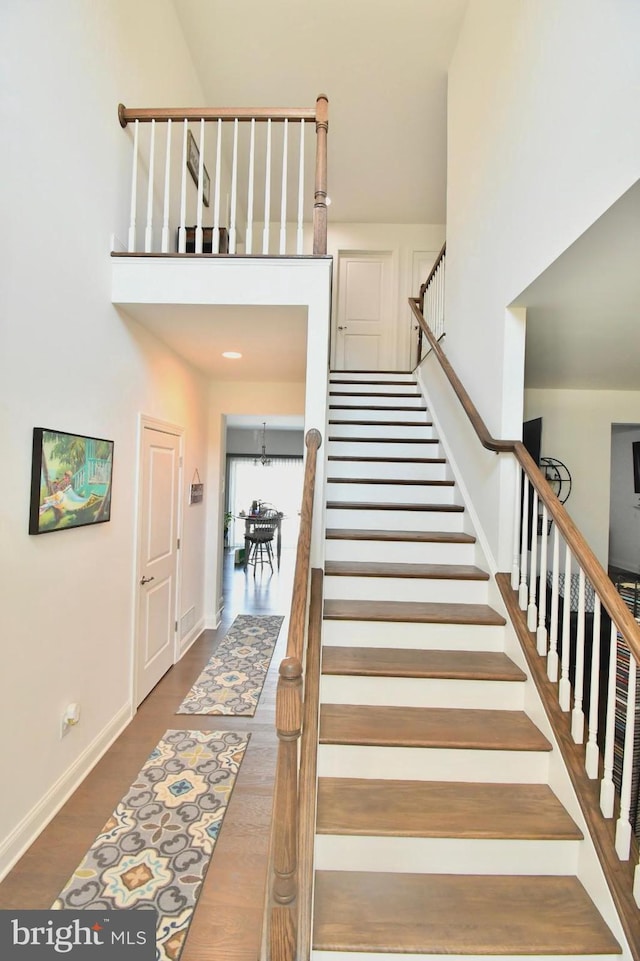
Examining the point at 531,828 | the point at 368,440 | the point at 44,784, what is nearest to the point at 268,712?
the point at 44,784

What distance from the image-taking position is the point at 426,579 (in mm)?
2332

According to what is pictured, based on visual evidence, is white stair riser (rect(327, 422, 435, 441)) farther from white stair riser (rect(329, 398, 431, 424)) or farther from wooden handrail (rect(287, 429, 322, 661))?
wooden handrail (rect(287, 429, 322, 661))

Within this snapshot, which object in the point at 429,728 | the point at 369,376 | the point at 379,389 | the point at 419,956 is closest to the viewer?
the point at 419,956

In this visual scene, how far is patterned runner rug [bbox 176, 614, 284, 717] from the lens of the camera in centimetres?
293

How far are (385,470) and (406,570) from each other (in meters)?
1.02

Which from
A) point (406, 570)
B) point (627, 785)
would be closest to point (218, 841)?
point (406, 570)

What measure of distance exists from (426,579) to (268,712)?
4.90ft

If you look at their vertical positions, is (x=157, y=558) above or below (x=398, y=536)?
below

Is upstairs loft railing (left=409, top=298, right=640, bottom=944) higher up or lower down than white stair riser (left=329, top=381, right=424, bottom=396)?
lower down

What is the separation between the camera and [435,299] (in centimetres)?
414

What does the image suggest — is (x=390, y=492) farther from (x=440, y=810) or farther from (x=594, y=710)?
(x=440, y=810)

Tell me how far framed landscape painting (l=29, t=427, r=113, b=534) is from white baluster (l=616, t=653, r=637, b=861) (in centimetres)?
227

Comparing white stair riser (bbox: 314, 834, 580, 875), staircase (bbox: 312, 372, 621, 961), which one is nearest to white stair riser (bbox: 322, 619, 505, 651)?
→ staircase (bbox: 312, 372, 621, 961)

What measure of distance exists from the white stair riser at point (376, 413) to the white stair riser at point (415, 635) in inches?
80.7
